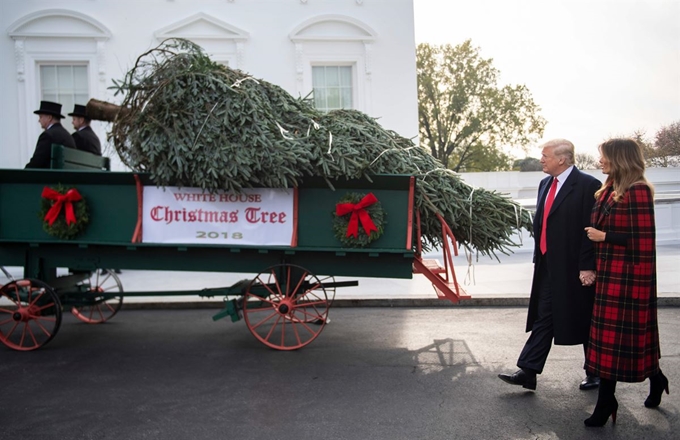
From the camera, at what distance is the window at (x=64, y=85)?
501 inches

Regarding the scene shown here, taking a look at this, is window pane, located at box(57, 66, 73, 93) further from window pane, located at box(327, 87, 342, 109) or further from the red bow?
the red bow

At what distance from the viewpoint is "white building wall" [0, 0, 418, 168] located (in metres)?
12.5

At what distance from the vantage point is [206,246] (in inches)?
237

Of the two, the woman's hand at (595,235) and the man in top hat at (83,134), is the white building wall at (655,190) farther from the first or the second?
the woman's hand at (595,235)

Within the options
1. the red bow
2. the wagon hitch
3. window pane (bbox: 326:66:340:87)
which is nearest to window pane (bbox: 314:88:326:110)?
window pane (bbox: 326:66:340:87)

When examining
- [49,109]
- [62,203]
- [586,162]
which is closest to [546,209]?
[62,203]

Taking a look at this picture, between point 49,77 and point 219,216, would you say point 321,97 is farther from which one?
point 219,216

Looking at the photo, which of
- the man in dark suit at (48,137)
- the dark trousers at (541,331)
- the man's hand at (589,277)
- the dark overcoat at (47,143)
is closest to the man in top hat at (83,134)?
the man in dark suit at (48,137)

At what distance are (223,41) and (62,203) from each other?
7.97m

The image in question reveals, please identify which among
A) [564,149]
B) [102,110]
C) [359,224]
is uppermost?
[102,110]

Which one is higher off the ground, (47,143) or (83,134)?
(83,134)

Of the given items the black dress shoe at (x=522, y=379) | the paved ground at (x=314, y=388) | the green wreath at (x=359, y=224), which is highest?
the green wreath at (x=359, y=224)

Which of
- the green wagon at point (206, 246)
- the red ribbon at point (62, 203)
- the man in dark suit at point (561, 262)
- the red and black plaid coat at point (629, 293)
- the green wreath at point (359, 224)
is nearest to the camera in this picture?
the red and black plaid coat at point (629, 293)

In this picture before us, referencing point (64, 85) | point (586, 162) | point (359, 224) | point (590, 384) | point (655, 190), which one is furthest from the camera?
point (586, 162)
